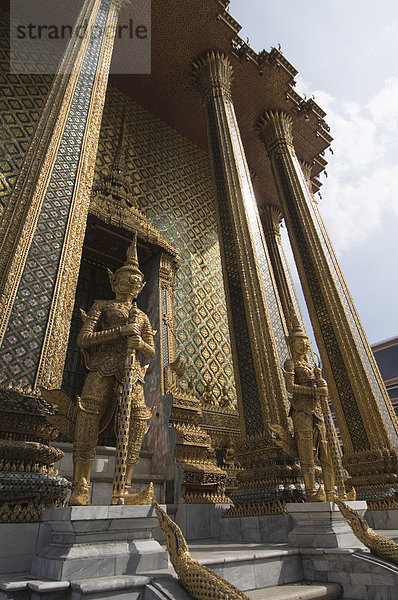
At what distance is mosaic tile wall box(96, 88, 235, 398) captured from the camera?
21.0 ft

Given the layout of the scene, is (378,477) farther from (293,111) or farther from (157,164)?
(293,111)

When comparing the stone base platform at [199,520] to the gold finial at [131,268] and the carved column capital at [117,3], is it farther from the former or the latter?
the carved column capital at [117,3]

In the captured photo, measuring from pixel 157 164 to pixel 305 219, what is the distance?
3.22 m

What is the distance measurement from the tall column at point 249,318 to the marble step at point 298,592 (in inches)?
53.0

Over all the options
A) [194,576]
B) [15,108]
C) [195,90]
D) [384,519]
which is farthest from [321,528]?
[195,90]

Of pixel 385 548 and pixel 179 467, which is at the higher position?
pixel 179 467

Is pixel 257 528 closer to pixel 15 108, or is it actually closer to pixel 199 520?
pixel 199 520

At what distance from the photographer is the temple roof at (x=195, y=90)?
24.4 feet

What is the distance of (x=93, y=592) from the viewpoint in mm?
1484

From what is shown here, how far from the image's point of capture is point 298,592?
1.94 m

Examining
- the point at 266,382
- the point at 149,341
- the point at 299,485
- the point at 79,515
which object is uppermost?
the point at 266,382

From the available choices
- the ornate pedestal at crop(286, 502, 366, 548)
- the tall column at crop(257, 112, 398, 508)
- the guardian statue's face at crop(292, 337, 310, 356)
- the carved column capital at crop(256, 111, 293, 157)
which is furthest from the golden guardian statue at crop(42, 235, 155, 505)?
the carved column capital at crop(256, 111, 293, 157)

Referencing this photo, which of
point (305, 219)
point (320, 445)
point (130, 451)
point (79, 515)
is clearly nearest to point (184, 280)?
point (305, 219)

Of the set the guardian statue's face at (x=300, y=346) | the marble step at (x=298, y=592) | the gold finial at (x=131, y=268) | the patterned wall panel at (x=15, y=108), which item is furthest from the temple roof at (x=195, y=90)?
the marble step at (x=298, y=592)
